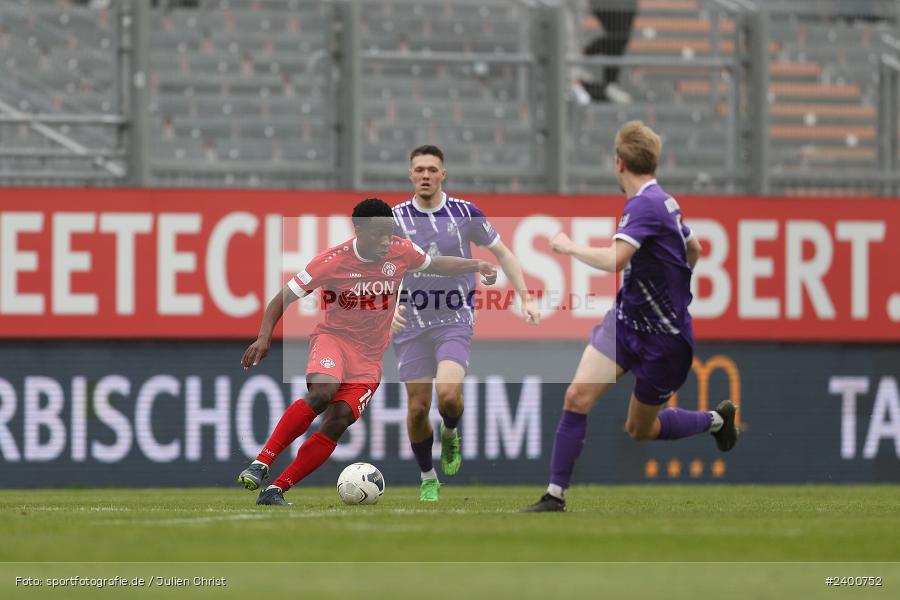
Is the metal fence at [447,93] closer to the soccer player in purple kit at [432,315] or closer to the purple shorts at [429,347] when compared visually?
the soccer player in purple kit at [432,315]

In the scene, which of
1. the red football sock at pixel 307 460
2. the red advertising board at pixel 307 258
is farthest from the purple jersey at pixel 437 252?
the red advertising board at pixel 307 258

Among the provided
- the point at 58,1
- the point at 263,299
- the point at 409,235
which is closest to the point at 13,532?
the point at 409,235

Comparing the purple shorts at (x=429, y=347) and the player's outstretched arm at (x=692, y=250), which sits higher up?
the player's outstretched arm at (x=692, y=250)

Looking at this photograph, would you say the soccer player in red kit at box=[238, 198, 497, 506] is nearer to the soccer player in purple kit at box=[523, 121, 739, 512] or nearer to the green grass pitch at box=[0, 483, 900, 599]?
the green grass pitch at box=[0, 483, 900, 599]

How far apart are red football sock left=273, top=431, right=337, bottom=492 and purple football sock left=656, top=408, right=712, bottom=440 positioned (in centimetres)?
204

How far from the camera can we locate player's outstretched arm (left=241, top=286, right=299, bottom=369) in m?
10.2

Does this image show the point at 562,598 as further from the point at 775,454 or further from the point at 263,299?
the point at 775,454

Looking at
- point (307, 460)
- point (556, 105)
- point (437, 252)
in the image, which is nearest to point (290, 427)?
point (307, 460)

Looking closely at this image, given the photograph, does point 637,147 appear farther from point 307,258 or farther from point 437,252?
point 307,258

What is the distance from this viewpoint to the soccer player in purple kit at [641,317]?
9.48m

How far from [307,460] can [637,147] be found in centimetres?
286

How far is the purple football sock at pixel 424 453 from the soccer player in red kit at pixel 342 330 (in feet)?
3.99

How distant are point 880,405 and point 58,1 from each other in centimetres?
996

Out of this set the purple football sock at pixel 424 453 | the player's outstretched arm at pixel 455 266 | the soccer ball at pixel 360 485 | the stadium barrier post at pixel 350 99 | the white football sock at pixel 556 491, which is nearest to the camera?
the white football sock at pixel 556 491
